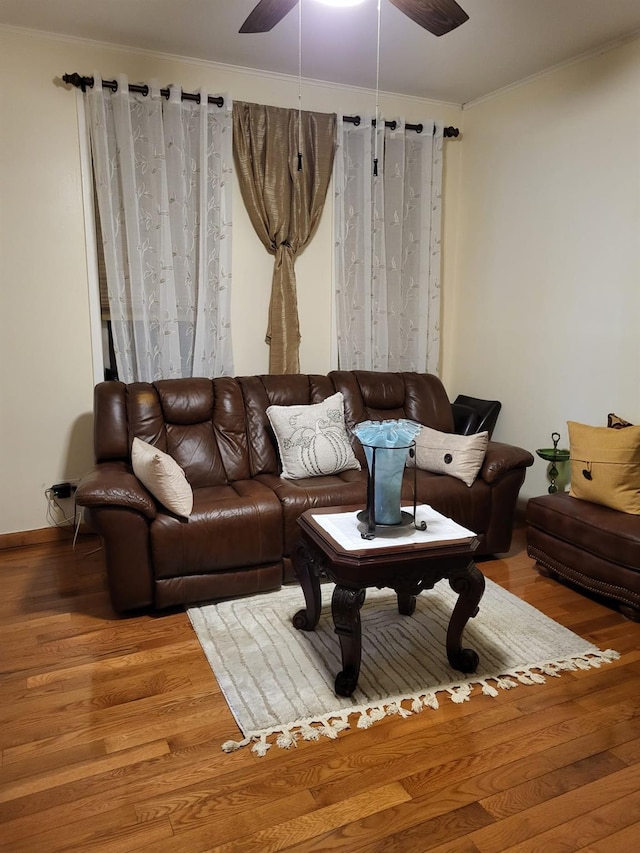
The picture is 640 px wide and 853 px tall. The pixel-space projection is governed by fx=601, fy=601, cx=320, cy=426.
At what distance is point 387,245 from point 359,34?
1.34 meters

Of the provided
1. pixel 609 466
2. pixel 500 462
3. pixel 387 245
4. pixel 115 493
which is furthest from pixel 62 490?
pixel 609 466

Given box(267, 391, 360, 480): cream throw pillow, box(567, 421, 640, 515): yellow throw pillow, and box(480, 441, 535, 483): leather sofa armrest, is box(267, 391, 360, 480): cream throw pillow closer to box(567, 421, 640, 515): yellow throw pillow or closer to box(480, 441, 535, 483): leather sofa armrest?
box(480, 441, 535, 483): leather sofa armrest

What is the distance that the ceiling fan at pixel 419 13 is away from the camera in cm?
219

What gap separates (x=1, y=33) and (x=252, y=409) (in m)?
2.39

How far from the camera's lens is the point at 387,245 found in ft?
13.9

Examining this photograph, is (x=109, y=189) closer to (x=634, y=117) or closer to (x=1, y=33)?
(x=1, y=33)

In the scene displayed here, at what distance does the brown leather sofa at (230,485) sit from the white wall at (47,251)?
0.49m

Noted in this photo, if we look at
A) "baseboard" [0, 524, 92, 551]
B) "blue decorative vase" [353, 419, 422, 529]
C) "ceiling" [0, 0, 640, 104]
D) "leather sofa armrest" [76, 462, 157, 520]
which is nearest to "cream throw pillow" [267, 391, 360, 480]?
"leather sofa armrest" [76, 462, 157, 520]

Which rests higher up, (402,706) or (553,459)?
(553,459)

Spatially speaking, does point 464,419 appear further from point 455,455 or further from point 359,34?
point 359,34

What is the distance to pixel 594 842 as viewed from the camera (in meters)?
1.63

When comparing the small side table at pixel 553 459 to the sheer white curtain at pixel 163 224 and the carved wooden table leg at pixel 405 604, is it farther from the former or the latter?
the sheer white curtain at pixel 163 224

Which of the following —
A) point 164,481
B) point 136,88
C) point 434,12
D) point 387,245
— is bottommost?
point 164,481

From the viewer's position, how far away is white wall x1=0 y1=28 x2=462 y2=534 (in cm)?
330
